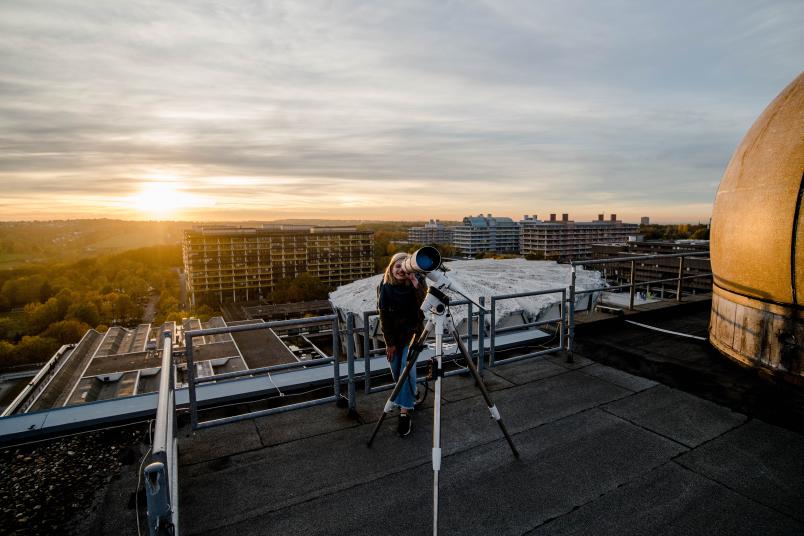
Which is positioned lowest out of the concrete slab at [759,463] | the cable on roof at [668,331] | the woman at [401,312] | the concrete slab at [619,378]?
the concrete slab at [759,463]

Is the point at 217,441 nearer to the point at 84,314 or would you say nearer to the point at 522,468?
the point at 522,468

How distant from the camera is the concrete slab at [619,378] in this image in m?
6.86

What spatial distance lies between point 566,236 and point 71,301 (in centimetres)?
13682

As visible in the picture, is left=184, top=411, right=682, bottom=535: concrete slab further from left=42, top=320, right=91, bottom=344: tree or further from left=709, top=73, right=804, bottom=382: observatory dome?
left=42, top=320, right=91, bottom=344: tree

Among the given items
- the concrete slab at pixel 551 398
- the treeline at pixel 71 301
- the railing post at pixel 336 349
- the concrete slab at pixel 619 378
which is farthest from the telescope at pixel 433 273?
the treeline at pixel 71 301

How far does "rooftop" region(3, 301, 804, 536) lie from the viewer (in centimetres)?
390

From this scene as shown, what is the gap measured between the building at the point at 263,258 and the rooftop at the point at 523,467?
10015 cm

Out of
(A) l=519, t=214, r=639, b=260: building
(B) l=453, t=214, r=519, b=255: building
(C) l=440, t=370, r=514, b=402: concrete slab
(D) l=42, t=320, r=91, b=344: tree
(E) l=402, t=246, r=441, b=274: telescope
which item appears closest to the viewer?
(E) l=402, t=246, r=441, b=274: telescope

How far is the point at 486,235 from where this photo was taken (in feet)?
591

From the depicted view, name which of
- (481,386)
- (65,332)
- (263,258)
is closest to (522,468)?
(481,386)

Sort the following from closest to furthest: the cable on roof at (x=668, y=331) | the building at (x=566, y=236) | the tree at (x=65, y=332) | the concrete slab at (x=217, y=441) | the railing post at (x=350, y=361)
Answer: the concrete slab at (x=217, y=441), the railing post at (x=350, y=361), the cable on roof at (x=668, y=331), the tree at (x=65, y=332), the building at (x=566, y=236)

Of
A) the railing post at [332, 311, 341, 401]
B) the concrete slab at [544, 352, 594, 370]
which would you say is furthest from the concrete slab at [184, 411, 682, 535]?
the concrete slab at [544, 352, 594, 370]

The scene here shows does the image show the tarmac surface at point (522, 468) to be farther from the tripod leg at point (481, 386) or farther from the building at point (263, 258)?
the building at point (263, 258)

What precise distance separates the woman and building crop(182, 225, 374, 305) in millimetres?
100511
